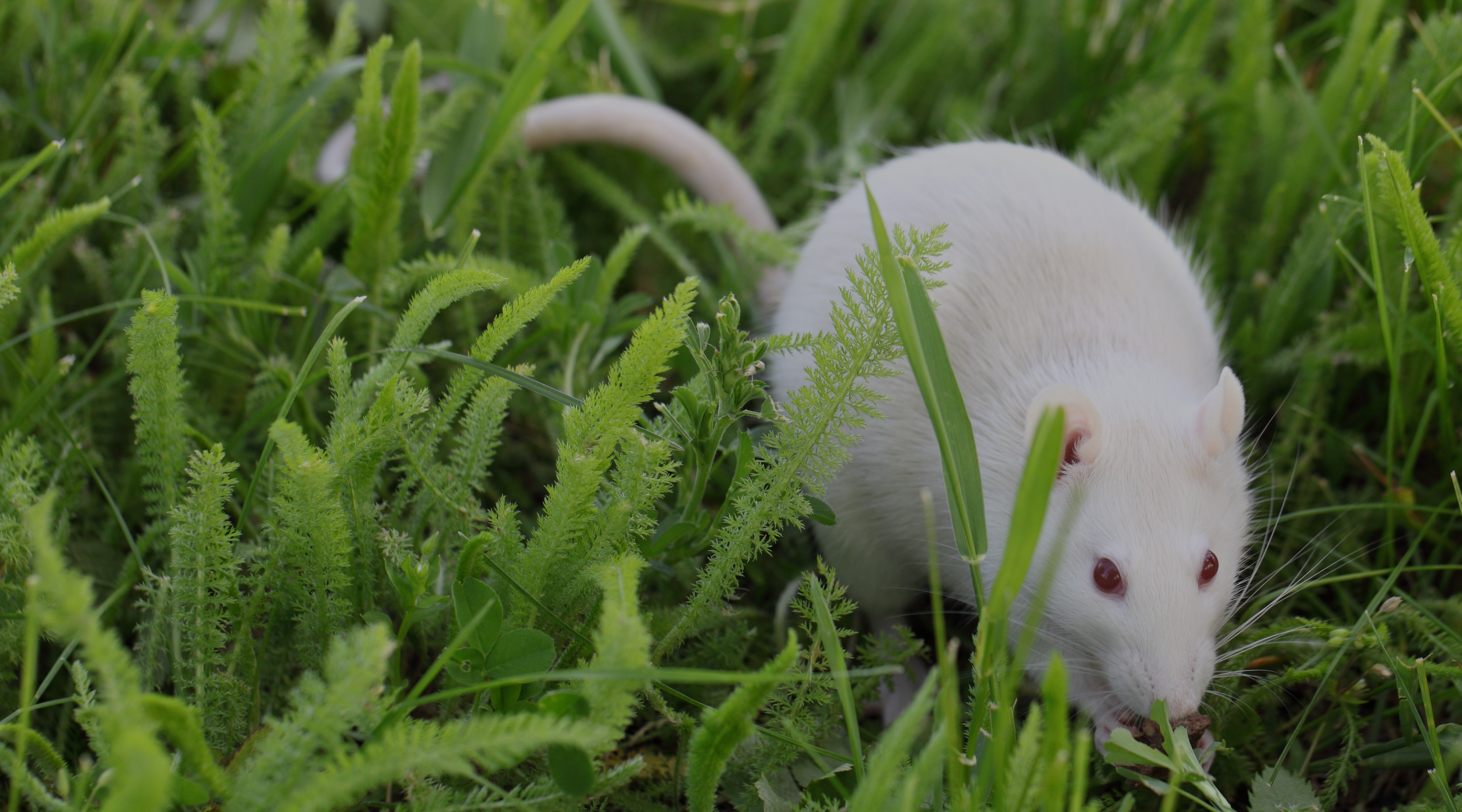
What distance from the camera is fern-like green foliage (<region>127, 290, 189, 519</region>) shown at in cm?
197

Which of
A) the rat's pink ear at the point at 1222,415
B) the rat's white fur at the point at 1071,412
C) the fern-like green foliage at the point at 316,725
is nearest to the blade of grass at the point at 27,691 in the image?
the fern-like green foliage at the point at 316,725

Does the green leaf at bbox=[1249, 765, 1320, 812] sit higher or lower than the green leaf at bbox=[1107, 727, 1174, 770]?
lower

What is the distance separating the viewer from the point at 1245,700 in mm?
2307

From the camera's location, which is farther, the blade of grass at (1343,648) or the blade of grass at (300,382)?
the blade of grass at (1343,648)

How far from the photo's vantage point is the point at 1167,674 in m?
2.14

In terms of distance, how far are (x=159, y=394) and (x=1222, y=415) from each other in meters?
2.30

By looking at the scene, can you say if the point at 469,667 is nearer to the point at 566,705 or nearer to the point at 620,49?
the point at 566,705

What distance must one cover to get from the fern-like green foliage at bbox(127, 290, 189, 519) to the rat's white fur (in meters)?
1.47

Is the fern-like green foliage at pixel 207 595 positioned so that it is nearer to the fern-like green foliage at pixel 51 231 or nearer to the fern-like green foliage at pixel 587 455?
the fern-like green foliage at pixel 587 455

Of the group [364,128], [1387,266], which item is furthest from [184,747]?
[1387,266]

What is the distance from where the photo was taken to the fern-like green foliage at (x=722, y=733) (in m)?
1.64

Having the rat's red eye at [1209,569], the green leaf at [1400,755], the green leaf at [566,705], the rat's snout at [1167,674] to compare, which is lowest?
the green leaf at [1400,755]

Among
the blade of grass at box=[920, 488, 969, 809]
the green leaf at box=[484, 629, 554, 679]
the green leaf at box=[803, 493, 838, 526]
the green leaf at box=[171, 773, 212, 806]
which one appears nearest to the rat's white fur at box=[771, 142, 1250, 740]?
the green leaf at box=[803, 493, 838, 526]

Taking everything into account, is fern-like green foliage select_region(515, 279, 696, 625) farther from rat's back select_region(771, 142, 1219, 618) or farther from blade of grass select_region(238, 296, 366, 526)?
rat's back select_region(771, 142, 1219, 618)
